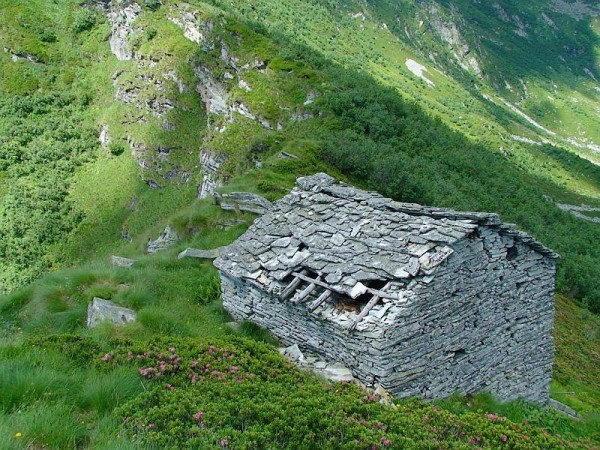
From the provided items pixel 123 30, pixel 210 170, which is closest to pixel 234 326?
pixel 210 170

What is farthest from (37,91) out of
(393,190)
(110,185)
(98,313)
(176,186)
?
(98,313)

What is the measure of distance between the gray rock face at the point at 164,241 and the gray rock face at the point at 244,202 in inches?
111

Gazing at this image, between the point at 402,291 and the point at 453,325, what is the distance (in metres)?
1.90

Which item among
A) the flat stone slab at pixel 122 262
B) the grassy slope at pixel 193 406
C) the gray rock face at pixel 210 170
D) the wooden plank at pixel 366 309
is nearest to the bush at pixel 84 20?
the gray rock face at pixel 210 170

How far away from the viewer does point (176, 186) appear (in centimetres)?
5678

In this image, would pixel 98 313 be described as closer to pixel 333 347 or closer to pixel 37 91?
pixel 333 347

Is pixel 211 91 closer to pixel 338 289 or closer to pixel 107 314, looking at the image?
pixel 107 314

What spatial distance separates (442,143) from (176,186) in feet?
94.2

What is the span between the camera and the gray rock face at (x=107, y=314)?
12.6 metres

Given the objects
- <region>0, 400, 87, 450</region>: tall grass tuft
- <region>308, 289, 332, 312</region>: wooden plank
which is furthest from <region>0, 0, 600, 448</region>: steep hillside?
<region>308, 289, 332, 312</region>: wooden plank

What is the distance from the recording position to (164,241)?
24125 mm

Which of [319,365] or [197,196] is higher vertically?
[319,365]

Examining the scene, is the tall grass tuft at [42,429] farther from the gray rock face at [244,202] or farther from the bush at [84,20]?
the bush at [84,20]

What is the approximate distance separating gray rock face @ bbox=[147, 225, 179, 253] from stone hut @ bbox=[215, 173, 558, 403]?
9328 millimetres
